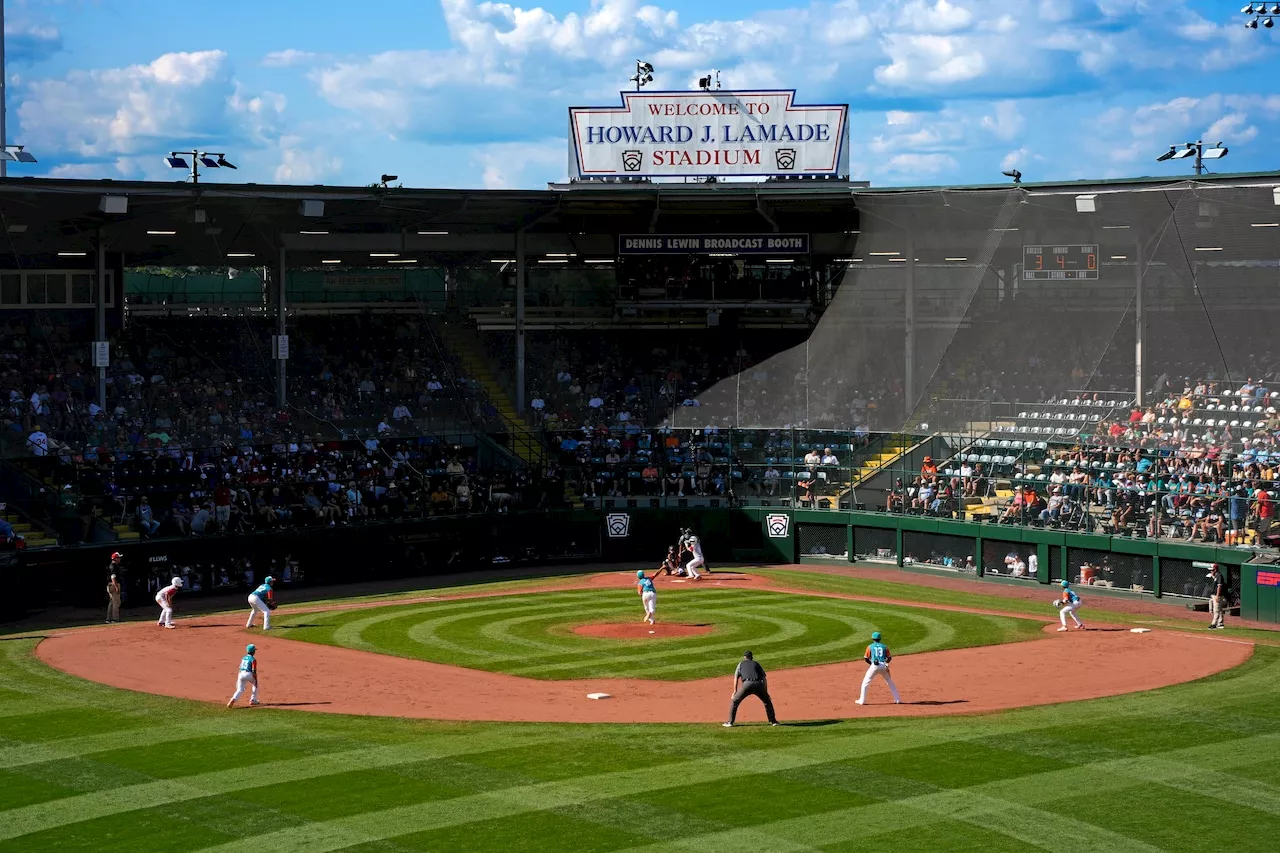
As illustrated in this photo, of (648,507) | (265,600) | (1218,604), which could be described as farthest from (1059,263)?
(265,600)

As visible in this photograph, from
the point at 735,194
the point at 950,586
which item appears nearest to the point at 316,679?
the point at 950,586

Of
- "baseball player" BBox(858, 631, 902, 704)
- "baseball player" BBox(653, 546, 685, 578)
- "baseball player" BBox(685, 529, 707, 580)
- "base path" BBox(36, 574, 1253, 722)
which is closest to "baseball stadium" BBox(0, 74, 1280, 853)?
"baseball player" BBox(858, 631, 902, 704)

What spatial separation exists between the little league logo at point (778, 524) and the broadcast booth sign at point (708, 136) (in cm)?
1193

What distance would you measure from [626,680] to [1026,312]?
25.7 m

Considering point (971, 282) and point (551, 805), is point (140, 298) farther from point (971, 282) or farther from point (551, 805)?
point (551, 805)

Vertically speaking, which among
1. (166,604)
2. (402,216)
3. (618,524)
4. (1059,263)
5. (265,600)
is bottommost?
(166,604)

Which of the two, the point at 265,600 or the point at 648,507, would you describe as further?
the point at 648,507

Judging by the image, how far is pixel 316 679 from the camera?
29.0 meters

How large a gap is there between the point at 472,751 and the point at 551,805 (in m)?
3.24

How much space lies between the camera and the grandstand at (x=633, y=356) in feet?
138

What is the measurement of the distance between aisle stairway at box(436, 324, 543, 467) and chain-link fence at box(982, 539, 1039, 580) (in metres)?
14.9

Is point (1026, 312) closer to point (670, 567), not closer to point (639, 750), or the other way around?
point (670, 567)

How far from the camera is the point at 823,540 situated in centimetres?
4803

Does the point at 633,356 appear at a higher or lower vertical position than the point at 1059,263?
lower
